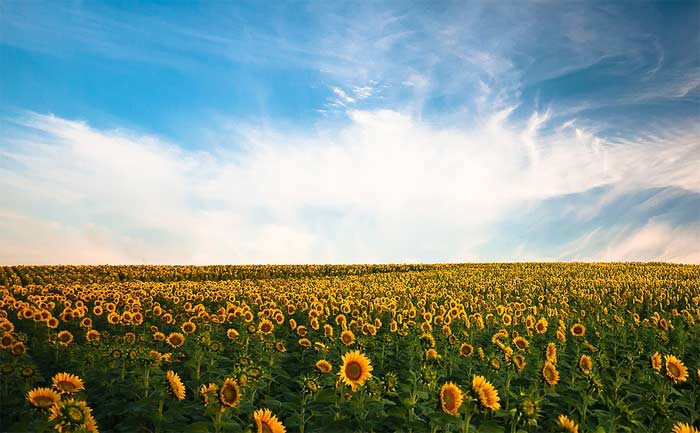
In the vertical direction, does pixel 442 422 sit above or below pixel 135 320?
below

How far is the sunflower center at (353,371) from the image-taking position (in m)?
5.94

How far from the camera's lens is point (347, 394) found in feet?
20.6

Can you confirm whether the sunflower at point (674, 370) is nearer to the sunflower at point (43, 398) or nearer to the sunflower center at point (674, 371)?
the sunflower center at point (674, 371)

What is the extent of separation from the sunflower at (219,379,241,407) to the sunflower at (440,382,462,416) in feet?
6.54

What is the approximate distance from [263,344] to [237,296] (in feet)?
36.8

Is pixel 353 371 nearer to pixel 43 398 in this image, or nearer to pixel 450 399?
pixel 450 399

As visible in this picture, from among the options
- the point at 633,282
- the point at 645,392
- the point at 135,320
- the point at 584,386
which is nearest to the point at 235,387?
the point at 584,386

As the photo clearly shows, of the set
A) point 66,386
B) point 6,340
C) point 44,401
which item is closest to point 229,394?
point 44,401

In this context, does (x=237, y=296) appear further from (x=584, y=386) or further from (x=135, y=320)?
(x=584, y=386)

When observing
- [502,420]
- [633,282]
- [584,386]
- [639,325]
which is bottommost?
[502,420]

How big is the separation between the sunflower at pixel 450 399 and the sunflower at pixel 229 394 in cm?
199

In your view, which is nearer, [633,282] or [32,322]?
[32,322]

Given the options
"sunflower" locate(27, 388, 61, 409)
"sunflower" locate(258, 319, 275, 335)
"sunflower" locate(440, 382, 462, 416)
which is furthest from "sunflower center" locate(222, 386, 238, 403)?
"sunflower" locate(258, 319, 275, 335)

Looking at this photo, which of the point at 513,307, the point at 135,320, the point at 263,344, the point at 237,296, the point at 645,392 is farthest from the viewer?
the point at 237,296
